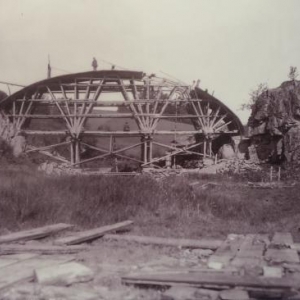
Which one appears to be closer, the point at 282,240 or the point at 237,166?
the point at 282,240

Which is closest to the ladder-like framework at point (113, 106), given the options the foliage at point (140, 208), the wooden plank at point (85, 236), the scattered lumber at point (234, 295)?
the foliage at point (140, 208)

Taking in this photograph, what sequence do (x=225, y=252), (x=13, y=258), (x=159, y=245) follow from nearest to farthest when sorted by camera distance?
(x=13, y=258), (x=225, y=252), (x=159, y=245)

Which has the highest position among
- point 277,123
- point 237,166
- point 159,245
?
point 277,123

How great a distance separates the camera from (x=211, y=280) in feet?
14.7

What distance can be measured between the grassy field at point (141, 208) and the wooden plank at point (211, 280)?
3.08 metres

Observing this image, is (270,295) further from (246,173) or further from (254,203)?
(246,173)

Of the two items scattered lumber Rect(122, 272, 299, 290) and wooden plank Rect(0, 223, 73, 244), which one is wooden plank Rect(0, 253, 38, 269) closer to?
wooden plank Rect(0, 223, 73, 244)

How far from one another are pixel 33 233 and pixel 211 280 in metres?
3.59

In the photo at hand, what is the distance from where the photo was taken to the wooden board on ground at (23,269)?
4662mm

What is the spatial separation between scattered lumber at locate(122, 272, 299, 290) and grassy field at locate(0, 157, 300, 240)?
3.07 m

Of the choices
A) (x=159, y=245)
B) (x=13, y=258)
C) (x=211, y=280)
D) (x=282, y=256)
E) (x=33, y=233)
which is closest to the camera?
(x=211, y=280)

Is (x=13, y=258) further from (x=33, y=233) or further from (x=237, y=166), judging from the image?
(x=237, y=166)

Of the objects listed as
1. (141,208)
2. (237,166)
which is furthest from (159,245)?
(237,166)

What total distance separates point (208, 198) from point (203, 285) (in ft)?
22.7
